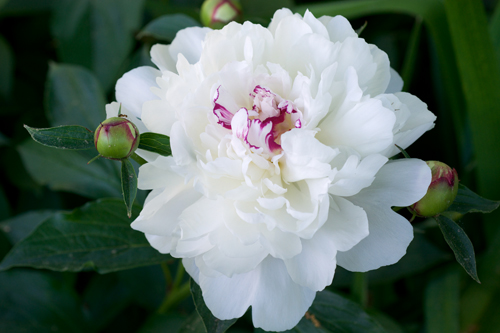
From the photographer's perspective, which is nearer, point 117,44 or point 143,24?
point 117,44

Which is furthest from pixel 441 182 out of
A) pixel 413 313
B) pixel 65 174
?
pixel 65 174

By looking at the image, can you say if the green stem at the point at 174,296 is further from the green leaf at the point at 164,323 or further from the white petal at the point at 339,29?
the white petal at the point at 339,29

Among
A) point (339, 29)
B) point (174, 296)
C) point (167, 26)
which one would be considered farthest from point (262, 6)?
point (174, 296)

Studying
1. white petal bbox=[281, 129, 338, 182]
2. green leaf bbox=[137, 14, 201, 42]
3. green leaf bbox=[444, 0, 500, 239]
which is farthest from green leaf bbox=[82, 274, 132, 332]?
green leaf bbox=[444, 0, 500, 239]

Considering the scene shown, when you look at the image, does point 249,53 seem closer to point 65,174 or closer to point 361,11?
point 361,11

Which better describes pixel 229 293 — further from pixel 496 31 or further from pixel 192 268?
pixel 496 31

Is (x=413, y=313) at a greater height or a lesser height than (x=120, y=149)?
lesser

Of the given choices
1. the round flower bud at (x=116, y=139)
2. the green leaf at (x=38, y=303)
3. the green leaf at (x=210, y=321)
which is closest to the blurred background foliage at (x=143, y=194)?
the green leaf at (x=38, y=303)

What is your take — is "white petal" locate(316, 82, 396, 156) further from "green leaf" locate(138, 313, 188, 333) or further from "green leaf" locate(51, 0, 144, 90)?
"green leaf" locate(51, 0, 144, 90)
